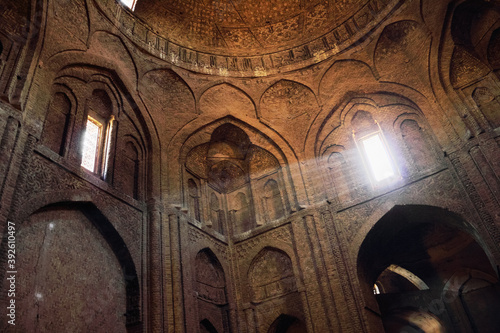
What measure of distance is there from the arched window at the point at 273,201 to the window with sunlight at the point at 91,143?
487 cm

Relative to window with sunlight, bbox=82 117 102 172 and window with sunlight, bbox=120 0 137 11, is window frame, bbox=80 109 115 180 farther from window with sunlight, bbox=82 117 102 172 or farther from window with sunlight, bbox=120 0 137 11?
window with sunlight, bbox=120 0 137 11

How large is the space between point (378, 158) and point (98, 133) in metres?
6.94

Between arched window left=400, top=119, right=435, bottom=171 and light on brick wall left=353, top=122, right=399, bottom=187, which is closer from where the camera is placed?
arched window left=400, top=119, right=435, bottom=171

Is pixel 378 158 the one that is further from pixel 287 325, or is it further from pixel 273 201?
pixel 287 325

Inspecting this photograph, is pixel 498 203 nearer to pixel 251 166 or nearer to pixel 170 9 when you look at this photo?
pixel 251 166

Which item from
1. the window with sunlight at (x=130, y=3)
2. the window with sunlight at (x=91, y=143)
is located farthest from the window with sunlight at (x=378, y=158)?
the window with sunlight at (x=130, y=3)

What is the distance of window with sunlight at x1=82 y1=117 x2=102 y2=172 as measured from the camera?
8177 millimetres

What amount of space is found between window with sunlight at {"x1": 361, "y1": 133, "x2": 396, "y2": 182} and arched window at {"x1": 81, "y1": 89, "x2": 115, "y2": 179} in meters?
6.53

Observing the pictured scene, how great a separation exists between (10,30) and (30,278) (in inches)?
165

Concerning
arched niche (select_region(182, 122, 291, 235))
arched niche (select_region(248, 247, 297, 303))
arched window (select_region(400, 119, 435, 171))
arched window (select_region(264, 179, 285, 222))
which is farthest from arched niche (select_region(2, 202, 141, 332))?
arched window (select_region(400, 119, 435, 171))

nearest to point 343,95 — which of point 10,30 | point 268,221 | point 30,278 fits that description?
point 268,221

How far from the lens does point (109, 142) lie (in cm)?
881

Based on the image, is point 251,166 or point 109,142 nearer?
point 109,142

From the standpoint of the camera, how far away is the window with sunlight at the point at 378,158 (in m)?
10.2
